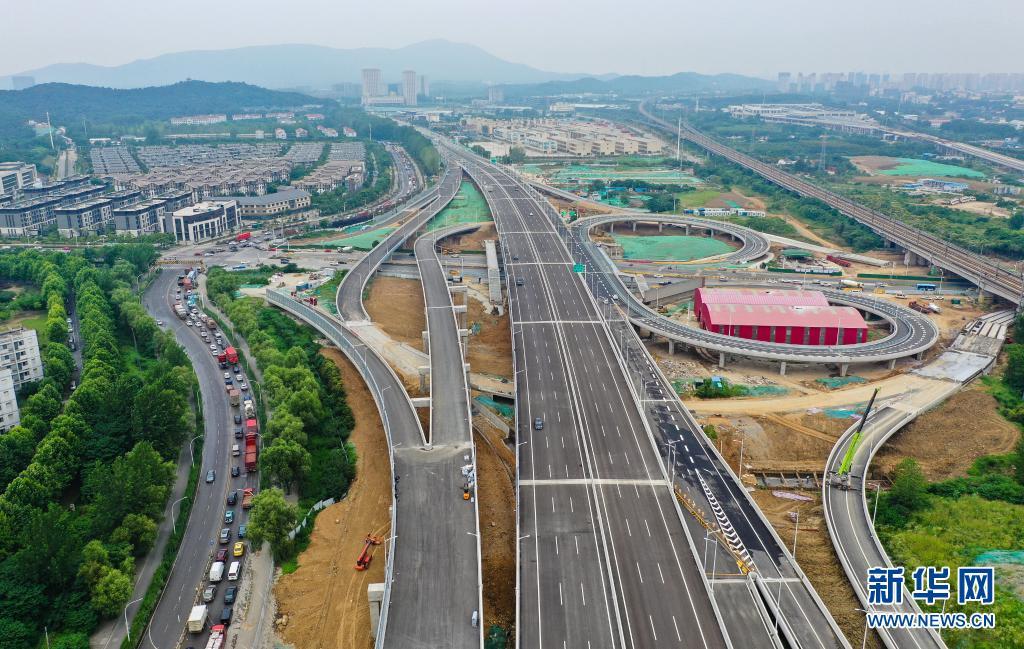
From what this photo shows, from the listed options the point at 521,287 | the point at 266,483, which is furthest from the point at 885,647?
the point at 521,287

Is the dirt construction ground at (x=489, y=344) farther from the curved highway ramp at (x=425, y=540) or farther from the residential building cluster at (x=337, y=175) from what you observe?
the residential building cluster at (x=337, y=175)

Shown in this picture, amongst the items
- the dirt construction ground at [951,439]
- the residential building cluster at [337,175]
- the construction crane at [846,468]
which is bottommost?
the dirt construction ground at [951,439]

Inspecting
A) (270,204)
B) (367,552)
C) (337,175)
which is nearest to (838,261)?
(367,552)

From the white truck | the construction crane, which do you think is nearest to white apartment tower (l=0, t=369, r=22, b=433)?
the white truck

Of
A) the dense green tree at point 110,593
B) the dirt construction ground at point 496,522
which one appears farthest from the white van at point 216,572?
the dirt construction ground at point 496,522

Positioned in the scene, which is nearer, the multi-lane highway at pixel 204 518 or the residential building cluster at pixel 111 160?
the multi-lane highway at pixel 204 518
